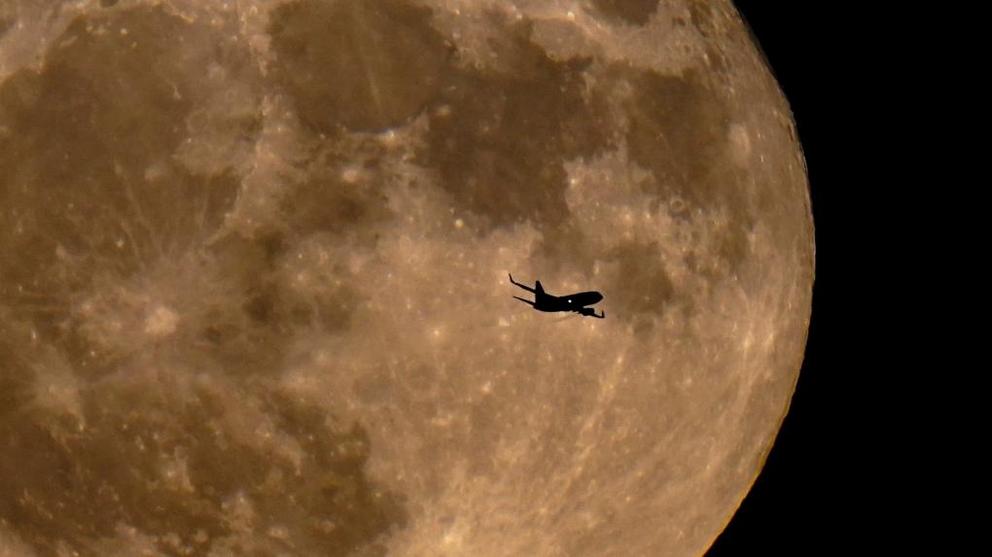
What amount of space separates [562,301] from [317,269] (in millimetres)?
995

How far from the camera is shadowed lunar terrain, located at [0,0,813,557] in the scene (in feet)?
13.2

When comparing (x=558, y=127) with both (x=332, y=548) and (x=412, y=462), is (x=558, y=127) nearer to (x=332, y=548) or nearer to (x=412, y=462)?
(x=412, y=462)

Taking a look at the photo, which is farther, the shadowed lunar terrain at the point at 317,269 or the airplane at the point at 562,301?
the airplane at the point at 562,301

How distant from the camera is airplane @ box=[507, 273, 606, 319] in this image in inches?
166

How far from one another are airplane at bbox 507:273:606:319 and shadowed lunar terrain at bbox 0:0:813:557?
0.05 meters

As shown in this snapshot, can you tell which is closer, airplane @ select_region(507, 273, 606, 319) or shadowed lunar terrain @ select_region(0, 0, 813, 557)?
shadowed lunar terrain @ select_region(0, 0, 813, 557)

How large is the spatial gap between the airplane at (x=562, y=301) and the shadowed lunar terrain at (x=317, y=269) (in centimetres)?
5

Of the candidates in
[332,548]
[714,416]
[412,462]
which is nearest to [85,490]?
[332,548]

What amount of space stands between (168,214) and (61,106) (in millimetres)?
Result: 639

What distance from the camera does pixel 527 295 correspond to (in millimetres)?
4199

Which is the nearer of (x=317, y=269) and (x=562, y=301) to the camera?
(x=317, y=269)

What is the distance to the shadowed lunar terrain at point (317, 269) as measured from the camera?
4027 mm

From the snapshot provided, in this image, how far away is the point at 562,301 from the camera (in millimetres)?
Result: 4246

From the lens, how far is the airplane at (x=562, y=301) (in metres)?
4.21
